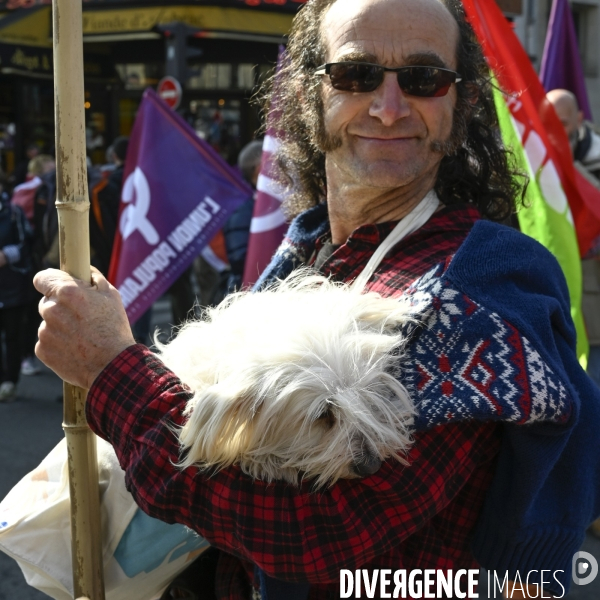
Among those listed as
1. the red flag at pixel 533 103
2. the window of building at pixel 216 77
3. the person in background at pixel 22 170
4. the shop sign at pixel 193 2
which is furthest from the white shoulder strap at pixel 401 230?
the window of building at pixel 216 77

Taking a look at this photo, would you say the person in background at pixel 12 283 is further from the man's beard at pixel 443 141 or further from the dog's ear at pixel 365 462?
the dog's ear at pixel 365 462

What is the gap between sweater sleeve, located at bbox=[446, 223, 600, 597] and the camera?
1262mm

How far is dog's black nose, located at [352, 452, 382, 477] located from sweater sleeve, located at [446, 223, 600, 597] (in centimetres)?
26

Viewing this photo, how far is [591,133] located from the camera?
4719 mm

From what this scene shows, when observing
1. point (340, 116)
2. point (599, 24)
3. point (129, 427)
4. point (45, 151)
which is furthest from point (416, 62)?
point (599, 24)

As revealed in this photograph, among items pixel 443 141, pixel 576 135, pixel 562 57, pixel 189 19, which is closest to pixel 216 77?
pixel 189 19

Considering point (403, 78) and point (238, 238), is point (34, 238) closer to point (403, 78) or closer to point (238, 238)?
point (238, 238)

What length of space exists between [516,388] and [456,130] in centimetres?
71

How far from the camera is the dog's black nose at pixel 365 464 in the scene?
1.18 m

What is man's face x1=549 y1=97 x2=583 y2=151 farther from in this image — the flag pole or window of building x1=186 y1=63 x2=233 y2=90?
window of building x1=186 y1=63 x2=233 y2=90

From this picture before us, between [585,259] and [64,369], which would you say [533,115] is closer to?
[585,259]

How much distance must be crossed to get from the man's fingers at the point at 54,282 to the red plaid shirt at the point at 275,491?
0.60 feet

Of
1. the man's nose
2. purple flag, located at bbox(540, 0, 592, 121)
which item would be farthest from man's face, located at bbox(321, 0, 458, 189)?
purple flag, located at bbox(540, 0, 592, 121)

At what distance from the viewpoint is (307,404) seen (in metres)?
1.18
